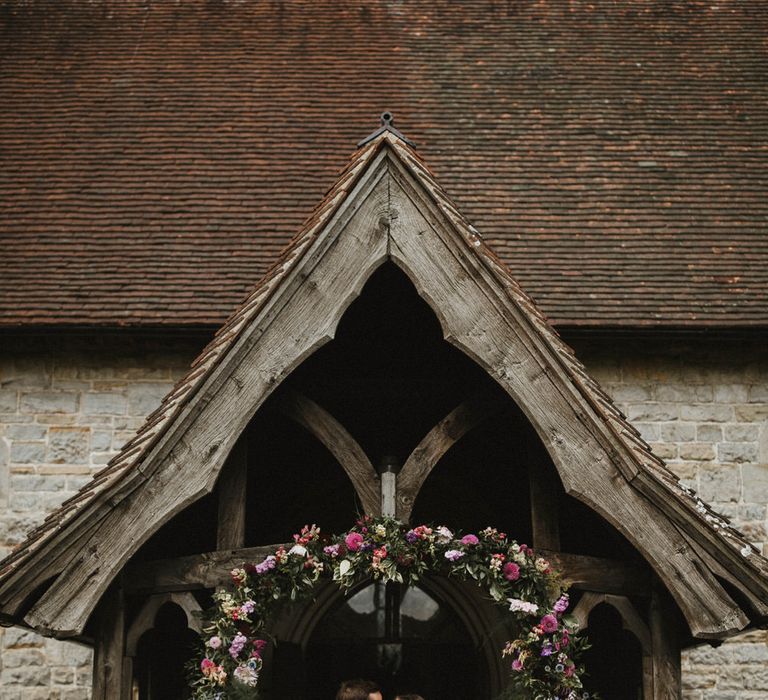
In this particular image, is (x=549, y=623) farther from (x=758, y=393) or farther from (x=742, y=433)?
(x=758, y=393)

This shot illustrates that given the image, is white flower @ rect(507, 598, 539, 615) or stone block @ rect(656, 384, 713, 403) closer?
white flower @ rect(507, 598, 539, 615)

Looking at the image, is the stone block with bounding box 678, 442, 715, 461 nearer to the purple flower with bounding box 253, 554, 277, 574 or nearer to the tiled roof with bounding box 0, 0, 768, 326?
the tiled roof with bounding box 0, 0, 768, 326

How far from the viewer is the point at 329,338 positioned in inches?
182

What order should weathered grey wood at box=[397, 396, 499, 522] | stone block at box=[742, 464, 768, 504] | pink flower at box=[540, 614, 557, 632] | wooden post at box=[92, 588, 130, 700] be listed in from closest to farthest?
pink flower at box=[540, 614, 557, 632], wooden post at box=[92, 588, 130, 700], weathered grey wood at box=[397, 396, 499, 522], stone block at box=[742, 464, 768, 504]

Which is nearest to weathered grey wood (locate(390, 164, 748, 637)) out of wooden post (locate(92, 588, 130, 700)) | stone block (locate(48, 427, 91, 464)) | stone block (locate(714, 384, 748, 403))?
wooden post (locate(92, 588, 130, 700))

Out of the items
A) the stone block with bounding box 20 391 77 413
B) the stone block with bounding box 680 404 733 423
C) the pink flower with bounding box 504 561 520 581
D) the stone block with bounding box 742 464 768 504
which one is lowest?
the pink flower with bounding box 504 561 520 581

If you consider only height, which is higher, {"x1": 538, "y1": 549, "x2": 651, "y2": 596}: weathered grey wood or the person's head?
{"x1": 538, "y1": 549, "x2": 651, "y2": 596}: weathered grey wood

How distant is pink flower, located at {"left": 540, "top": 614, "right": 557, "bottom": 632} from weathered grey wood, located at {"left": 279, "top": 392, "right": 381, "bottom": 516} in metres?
0.91

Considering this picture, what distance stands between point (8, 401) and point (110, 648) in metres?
4.01

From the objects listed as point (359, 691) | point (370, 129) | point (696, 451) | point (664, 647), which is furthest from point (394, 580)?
point (370, 129)

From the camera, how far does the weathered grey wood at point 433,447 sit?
4902 mm

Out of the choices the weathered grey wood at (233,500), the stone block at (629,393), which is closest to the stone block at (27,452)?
the weathered grey wood at (233,500)

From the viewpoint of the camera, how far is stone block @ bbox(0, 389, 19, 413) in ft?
27.2

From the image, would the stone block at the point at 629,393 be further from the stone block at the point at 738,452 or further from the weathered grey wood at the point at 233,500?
the weathered grey wood at the point at 233,500
